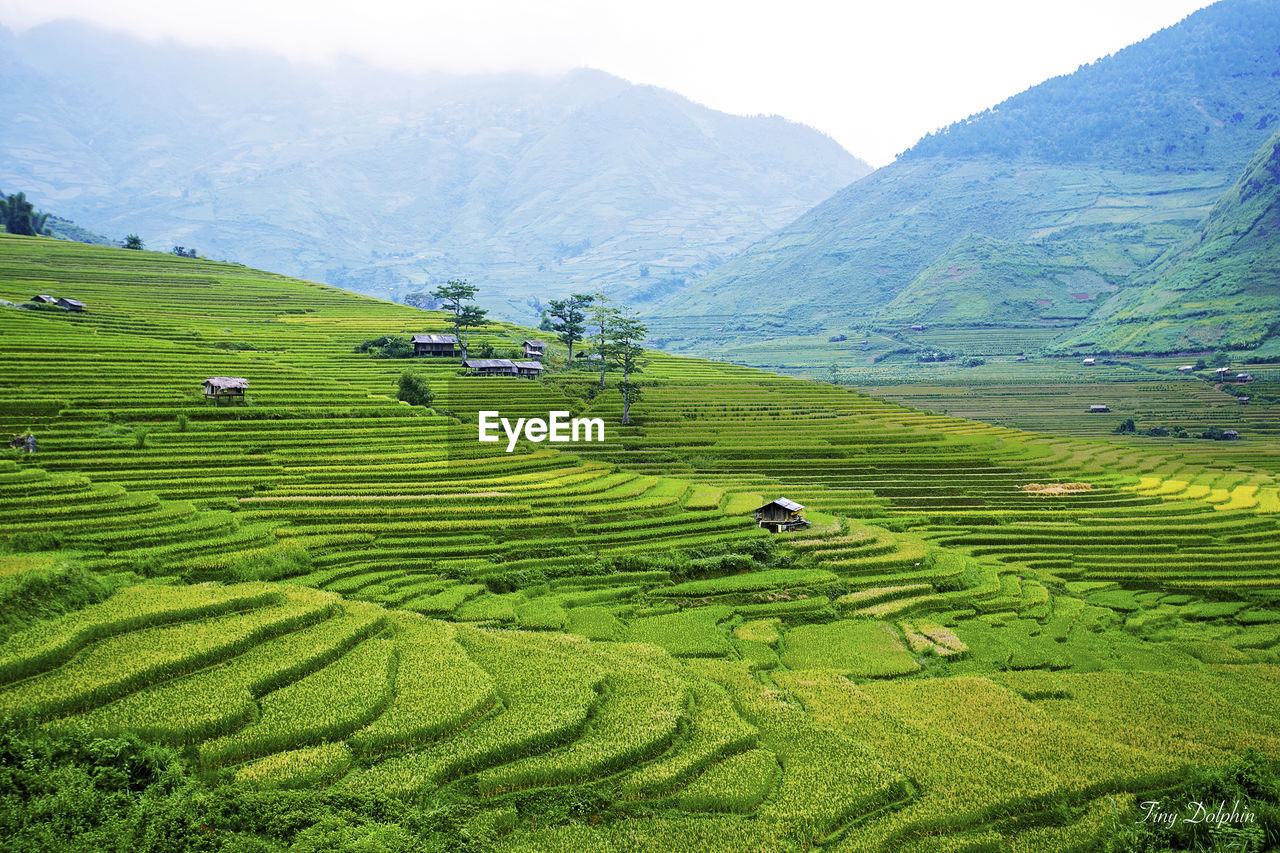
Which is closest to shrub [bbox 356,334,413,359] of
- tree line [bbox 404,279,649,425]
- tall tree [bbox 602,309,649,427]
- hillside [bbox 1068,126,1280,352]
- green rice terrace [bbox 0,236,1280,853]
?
tree line [bbox 404,279,649,425]

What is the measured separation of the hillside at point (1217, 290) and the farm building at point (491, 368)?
10014cm

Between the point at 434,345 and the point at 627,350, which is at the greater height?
the point at 434,345

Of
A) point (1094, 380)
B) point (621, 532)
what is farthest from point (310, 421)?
point (1094, 380)

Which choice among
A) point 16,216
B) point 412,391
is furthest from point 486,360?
point 16,216

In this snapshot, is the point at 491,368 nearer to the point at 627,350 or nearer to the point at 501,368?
the point at 501,368

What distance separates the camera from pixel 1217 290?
11944cm

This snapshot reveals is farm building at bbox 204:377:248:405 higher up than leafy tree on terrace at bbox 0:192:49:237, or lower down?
lower down

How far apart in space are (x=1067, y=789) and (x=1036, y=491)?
34.5 meters

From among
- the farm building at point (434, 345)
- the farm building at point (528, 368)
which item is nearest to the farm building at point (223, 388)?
the farm building at point (528, 368)

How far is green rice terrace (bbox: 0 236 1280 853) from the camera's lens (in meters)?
14.2

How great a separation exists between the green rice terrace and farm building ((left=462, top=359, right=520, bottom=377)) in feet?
12.3

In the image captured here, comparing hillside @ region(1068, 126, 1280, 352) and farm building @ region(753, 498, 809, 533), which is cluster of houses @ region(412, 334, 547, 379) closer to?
farm building @ region(753, 498, 809, 533)

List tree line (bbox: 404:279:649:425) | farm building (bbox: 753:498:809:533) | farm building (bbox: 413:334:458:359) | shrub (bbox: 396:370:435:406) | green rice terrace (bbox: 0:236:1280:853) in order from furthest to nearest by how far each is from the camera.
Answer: farm building (bbox: 413:334:458:359), tree line (bbox: 404:279:649:425), shrub (bbox: 396:370:435:406), farm building (bbox: 753:498:809:533), green rice terrace (bbox: 0:236:1280:853)

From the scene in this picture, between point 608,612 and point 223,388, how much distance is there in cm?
2721
